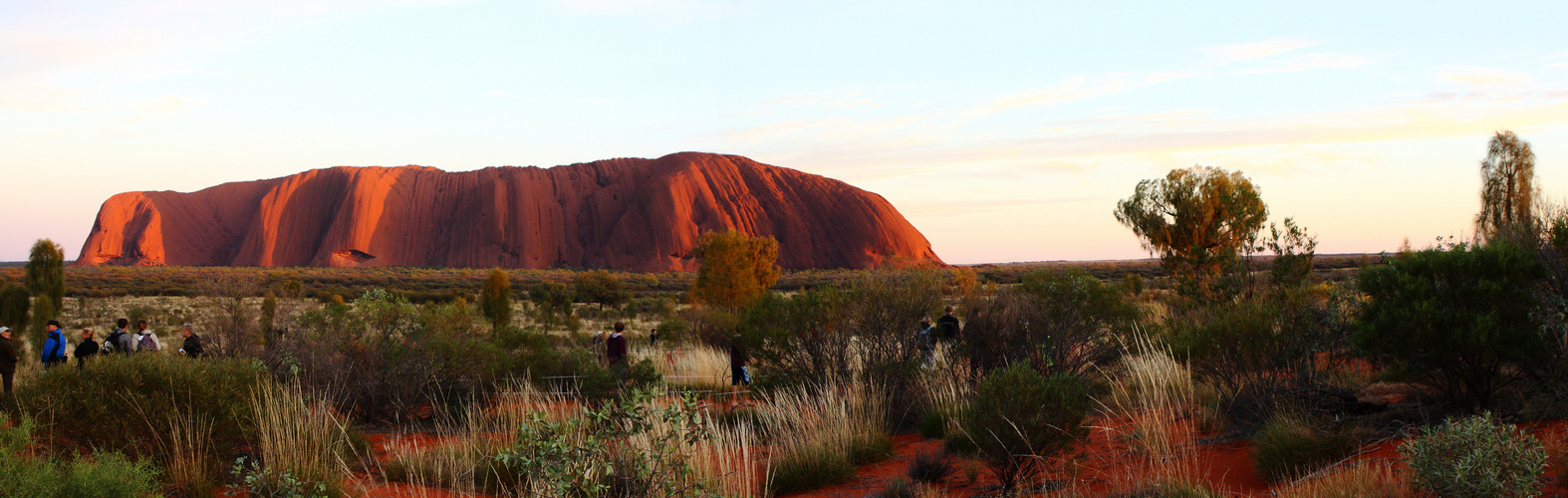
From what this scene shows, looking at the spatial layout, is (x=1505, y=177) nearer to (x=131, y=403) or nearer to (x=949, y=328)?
(x=949, y=328)

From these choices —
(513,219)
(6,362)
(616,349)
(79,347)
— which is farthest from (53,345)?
(513,219)

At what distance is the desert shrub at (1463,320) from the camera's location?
563 centimetres

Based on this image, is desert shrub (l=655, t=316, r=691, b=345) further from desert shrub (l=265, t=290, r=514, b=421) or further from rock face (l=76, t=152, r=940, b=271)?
rock face (l=76, t=152, r=940, b=271)

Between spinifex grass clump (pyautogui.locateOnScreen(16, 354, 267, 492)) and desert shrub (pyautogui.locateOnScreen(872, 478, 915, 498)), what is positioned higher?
spinifex grass clump (pyautogui.locateOnScreen(16, 354, 267, 492))

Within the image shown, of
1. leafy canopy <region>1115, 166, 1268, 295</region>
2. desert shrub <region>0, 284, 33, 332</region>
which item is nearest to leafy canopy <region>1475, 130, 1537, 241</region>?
leafy canopy <region>1115, 166, 1268, 295</region>

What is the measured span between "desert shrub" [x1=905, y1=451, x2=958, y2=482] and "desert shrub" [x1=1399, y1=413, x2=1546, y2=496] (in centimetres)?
293

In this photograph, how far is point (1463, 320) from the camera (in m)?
5.72

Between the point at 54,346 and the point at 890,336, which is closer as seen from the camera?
the point at 890,336

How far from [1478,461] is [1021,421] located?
2351 mm

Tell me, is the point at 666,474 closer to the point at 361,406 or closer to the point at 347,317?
the point at 361,406

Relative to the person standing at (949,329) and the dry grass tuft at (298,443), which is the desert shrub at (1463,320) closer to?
the person standing at (949,329)

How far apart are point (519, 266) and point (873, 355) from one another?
80354 mm

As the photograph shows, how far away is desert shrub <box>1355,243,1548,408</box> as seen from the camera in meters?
5.63

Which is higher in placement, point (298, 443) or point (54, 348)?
point (54, 348)
